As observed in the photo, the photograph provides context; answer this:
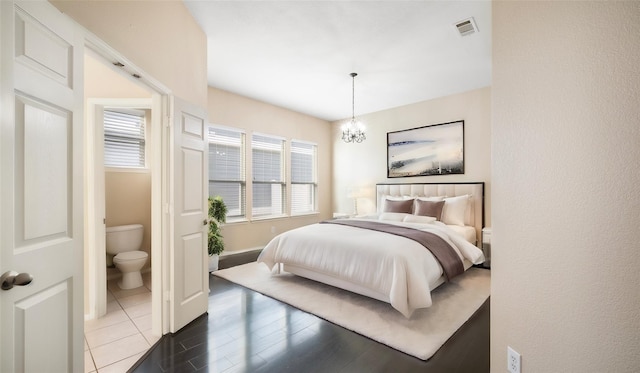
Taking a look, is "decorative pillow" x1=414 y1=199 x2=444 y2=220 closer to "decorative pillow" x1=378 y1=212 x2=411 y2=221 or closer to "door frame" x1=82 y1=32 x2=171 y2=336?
"decorative pillow" x1=378 y1=212 x2=411 y2=221

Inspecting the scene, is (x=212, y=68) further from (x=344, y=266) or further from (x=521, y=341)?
(x=521, y=341)

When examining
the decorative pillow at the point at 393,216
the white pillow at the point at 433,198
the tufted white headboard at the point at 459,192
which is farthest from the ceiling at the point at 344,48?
the decorative pillow at the point at 393,216

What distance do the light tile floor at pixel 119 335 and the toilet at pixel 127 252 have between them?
0.62 feet

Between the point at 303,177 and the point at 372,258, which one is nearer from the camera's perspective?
the point at 372,258

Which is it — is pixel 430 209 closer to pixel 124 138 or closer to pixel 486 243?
pixel 486 243

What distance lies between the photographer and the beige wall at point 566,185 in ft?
3.16

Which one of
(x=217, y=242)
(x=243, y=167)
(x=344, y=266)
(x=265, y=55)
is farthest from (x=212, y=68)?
(x=344, y=266)

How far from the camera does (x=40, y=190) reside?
1156 millimetres

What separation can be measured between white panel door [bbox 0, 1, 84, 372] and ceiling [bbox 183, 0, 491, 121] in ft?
5.53

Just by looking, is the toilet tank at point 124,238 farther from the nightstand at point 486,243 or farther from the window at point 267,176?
the nightstand at point 486,243

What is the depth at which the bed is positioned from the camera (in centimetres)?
259

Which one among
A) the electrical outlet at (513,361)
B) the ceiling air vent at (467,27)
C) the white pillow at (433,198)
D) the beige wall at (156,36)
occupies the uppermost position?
the ceiling air vent at (467,27)

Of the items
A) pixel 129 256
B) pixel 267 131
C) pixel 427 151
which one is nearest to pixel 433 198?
pixel 427 151

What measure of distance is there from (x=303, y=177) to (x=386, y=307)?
394 cm
